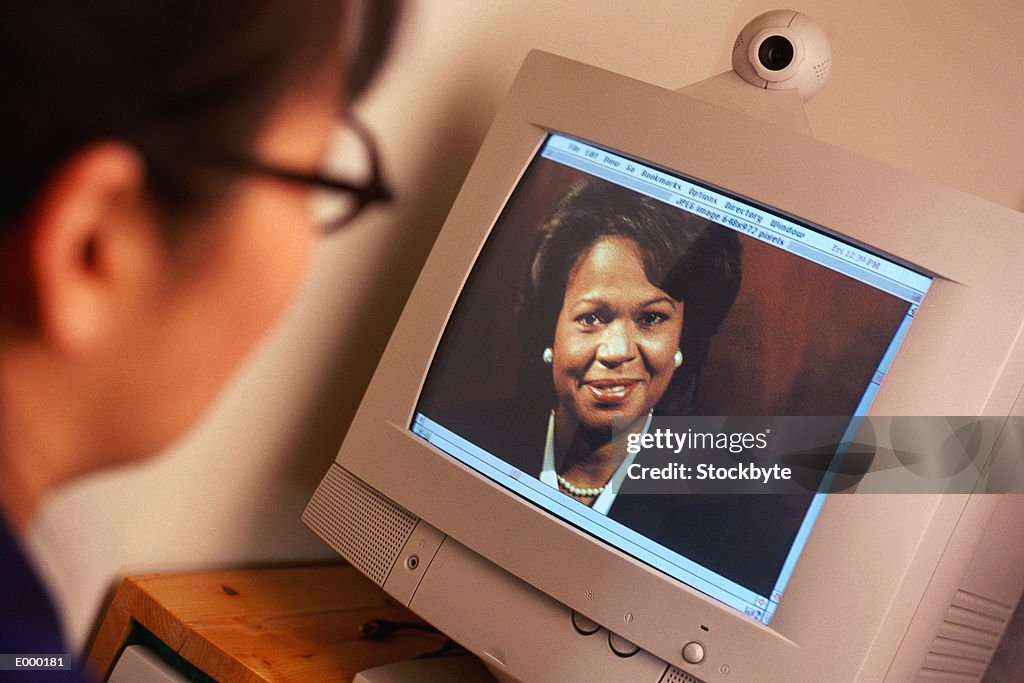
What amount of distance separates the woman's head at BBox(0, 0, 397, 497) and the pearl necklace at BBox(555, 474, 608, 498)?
2.05 ft

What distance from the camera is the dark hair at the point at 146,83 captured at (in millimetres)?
256

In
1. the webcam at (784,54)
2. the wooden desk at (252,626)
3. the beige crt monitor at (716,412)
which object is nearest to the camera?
the beige crt monitor at (716,412)

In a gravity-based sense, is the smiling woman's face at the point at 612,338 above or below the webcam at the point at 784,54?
below

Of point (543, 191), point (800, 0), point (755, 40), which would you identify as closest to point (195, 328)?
point (543, 191)

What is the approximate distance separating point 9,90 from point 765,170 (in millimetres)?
751

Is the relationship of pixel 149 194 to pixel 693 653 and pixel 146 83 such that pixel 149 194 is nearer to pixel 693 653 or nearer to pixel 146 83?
pixel 146 83

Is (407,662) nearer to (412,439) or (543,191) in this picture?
(412,439)

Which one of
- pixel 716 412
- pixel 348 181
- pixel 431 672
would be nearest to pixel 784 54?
pixel 716 412

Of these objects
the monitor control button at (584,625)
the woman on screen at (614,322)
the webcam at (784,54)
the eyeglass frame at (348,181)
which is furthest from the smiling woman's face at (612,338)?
the eyeglass frame at (348,181)

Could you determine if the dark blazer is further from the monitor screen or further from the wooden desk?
the wooden desk

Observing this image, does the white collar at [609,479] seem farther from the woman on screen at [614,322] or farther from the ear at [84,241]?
the ear at [84,241]

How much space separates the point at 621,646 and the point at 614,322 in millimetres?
278

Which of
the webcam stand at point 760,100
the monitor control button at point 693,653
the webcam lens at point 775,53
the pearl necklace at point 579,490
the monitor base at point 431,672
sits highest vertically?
the webcam lens at point 775,53

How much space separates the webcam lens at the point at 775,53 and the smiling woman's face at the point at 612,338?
28 centimetres
